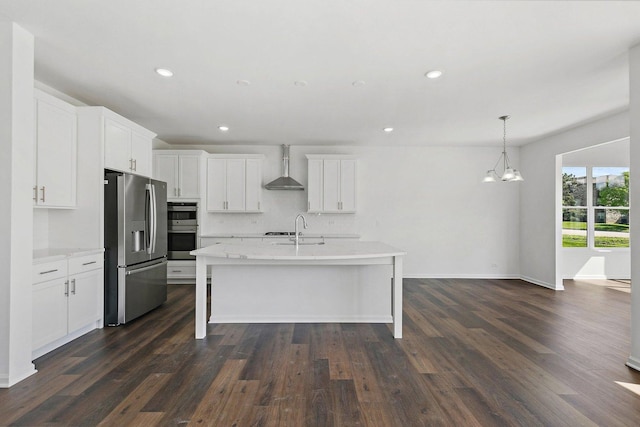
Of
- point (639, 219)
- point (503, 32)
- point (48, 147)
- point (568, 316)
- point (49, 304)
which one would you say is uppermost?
point (503, 32)

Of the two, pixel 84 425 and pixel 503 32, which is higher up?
pixel 503 32

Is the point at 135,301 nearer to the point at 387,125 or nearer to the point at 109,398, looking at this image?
the point at 109,398

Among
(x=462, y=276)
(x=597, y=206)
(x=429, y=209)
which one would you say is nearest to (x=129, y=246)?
(x=429, y=209)

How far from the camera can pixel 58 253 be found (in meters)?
3.09

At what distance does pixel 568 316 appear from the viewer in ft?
13.2

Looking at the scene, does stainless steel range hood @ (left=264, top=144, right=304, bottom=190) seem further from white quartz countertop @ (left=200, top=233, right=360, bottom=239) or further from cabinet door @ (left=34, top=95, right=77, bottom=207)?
cabinet door @ (left=34, top=95, right=77, bottom=207)

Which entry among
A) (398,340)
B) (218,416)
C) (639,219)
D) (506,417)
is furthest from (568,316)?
(218,416)

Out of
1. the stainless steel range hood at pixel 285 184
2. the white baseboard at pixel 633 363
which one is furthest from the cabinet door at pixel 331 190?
the white baseboard at pixel 633 363

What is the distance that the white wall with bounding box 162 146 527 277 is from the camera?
21.2 ft

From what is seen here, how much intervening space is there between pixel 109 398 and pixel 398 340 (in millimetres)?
2416

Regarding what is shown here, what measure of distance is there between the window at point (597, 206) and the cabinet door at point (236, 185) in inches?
253

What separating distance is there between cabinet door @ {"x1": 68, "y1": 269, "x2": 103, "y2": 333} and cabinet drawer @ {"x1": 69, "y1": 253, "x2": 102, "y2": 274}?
45 millimetres

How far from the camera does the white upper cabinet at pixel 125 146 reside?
3623mm

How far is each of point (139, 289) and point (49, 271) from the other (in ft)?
3.56
